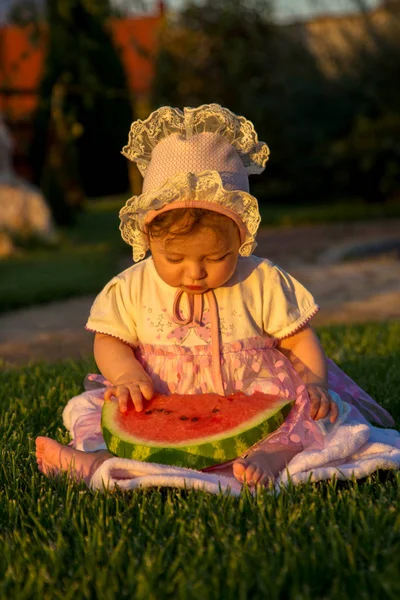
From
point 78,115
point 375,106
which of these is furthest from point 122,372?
point 78,115

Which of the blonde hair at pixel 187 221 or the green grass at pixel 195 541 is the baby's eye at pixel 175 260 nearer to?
the blonde hair at pixel 187 221

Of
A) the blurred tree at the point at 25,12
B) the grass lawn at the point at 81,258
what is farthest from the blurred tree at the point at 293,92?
the blurred tree at the point at 25,12

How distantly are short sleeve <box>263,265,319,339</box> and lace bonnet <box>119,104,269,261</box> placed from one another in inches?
9.1

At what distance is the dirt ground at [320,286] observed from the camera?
6.63 meters

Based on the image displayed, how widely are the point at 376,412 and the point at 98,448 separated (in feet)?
3.64

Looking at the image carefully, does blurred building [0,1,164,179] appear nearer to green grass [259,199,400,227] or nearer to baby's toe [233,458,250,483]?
green grass [259,199,400,227]

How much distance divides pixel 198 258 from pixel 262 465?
0.73 m

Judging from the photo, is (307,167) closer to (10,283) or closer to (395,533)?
(10,283)

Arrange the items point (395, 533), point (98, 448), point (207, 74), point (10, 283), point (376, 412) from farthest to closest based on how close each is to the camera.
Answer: point (207, 74) → point (10, 283) → point (376, 412) → point (98, 448) → point (395, 533)

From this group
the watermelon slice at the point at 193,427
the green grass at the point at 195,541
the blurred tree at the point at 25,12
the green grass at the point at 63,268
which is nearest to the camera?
the green grass at the point at 195,541

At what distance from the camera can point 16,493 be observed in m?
2.76

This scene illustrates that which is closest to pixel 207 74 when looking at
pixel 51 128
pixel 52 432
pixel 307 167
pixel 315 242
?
pixel 307 167

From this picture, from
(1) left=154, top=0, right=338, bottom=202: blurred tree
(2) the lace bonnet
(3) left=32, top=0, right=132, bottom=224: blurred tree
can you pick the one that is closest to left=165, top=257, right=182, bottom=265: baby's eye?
(2) the lace bonnet

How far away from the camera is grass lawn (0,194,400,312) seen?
28.2ft
